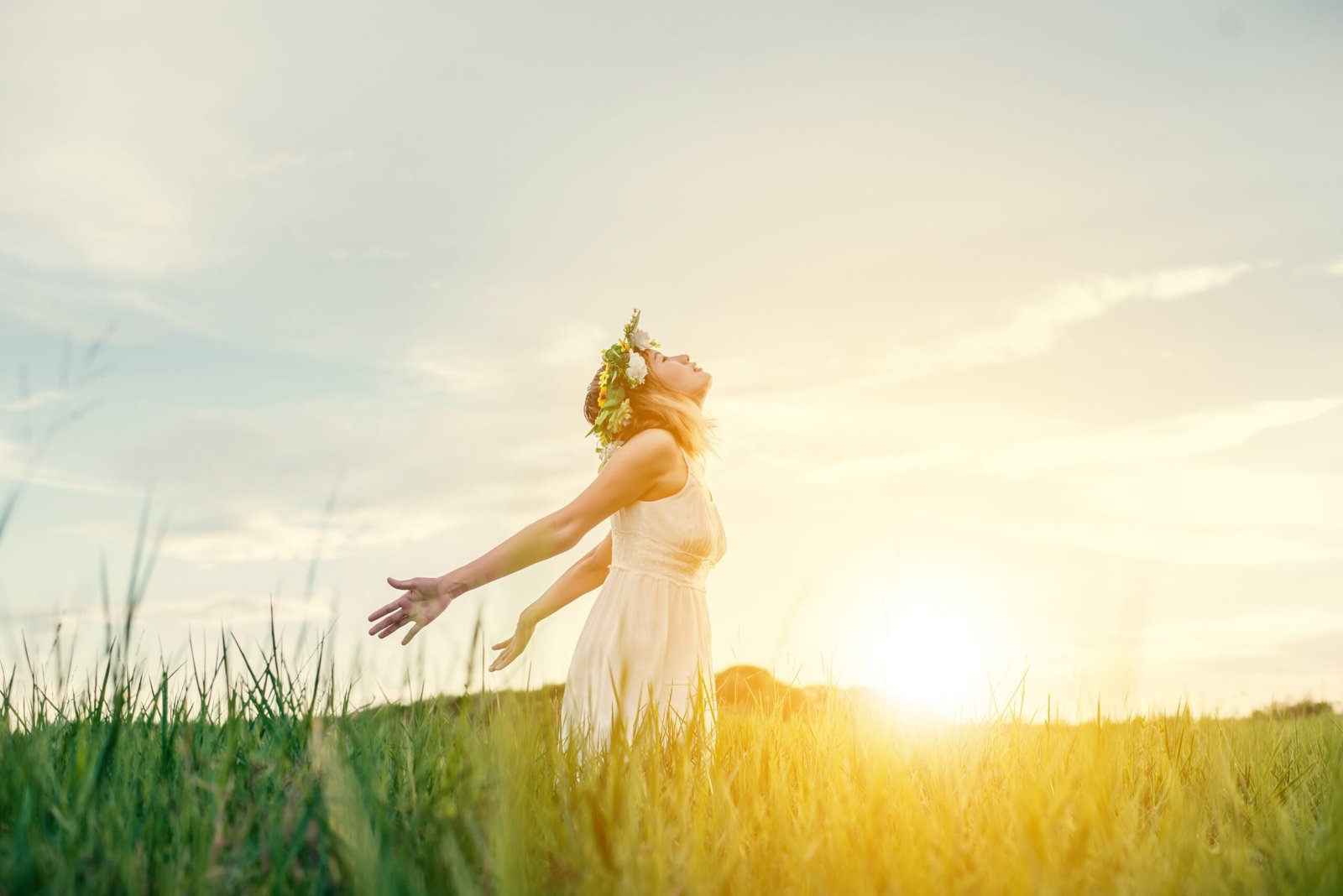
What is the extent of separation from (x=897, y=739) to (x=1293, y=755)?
9.69 ft

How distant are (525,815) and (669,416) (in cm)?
275

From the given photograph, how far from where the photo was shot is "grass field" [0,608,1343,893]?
2.44 metres

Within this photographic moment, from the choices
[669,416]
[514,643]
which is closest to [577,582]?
[514,643]

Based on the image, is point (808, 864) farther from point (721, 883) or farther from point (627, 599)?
point (627, 599)

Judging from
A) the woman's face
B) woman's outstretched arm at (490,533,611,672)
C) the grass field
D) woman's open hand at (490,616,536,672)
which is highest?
the woman's face

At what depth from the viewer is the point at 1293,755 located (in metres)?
5.83

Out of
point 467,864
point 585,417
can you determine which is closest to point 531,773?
point 467,864

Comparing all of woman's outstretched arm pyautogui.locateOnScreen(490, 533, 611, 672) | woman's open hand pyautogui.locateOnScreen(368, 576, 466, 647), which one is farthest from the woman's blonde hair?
woman's open hand pyautogui.locateOnScreen(368, 576, 466, 647)

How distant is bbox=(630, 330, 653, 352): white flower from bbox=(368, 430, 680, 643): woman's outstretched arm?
0.92m

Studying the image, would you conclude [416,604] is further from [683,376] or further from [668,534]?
[683,376]

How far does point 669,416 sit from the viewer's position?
5.27 metres

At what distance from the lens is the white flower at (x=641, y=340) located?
5.87 metres

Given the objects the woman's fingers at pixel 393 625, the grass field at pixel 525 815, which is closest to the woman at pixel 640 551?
the woman's fingers at pixel 393 625

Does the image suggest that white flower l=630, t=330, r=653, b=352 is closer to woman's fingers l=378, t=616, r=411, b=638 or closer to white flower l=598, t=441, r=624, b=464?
white flower l=598, t=441, r=624, b=464
